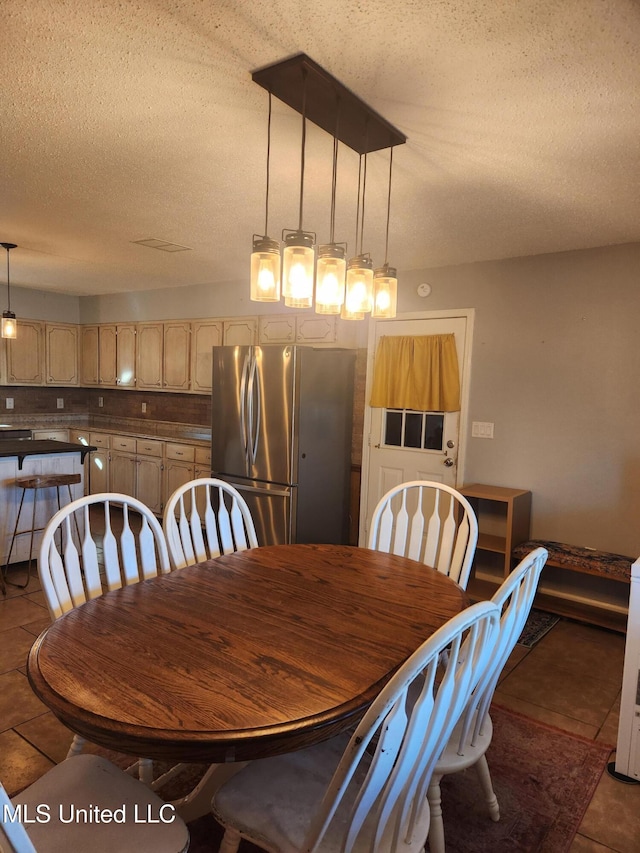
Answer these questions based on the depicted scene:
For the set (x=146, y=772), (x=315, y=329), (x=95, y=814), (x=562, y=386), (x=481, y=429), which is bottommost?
(x=146, y=772)

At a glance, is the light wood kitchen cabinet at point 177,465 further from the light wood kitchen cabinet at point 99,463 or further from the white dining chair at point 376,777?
the white dining chair at point 376,777

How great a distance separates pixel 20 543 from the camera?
388 cm

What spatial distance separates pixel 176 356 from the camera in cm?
545

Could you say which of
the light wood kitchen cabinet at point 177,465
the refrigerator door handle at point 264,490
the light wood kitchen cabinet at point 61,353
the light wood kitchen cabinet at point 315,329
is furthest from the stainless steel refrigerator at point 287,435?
the light wood kitchen cabinet at point 61,353

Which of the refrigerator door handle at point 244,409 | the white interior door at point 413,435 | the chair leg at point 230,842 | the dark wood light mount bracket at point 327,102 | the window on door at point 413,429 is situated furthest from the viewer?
the refrigerator door handle at point 244,409

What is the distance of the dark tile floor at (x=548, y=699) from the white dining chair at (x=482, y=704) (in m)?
0.60

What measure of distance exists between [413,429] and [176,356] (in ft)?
8.58

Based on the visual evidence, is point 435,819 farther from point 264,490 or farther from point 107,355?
point 107,355

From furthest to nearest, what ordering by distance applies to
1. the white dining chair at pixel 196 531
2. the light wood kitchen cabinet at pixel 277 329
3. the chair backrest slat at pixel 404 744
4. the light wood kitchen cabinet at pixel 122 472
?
1. the light wood kitchen cabinet at pixel 122 472
2. the light wood kitchen cabinet at pixel 277 329
3. the white dining chair at pixel 196 531
4. the chair backrest slat at pixel 404 744

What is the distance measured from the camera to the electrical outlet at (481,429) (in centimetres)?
387

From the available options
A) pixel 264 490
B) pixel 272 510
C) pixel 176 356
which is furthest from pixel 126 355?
pixel 272 510

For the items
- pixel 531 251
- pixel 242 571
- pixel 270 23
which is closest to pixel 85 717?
pixel 242 571

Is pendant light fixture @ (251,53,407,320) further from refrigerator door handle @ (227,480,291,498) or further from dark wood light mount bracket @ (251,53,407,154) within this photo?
refrigerator door handle @ (227,480,291,498)

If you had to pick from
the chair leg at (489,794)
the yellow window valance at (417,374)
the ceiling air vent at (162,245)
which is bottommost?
the chair leg at (489,794)
